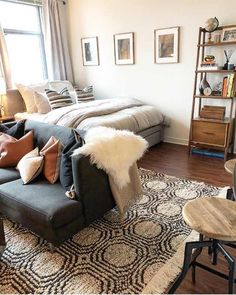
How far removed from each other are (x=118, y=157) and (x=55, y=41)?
12.6 ft

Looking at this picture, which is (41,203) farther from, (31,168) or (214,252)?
(214,252)

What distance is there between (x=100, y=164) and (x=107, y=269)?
A: 740 mm

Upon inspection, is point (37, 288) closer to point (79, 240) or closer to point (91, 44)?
point (79, 240)

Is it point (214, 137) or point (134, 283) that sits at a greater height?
point (214, 137)

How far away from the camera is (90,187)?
197 cm

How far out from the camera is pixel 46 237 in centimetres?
185

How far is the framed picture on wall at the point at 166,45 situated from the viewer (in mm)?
3875

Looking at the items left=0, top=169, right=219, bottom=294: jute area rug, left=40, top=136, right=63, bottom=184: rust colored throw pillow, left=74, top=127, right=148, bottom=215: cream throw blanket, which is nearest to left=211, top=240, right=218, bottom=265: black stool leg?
left=0, top=169, right=219, bottom=294: jute area rug

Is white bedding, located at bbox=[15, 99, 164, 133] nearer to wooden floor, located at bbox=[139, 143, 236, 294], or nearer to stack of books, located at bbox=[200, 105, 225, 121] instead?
wooden floor, located at bbox=[139, 143, 236, 294]

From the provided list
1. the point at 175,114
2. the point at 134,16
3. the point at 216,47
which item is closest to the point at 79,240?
the point at 175,114

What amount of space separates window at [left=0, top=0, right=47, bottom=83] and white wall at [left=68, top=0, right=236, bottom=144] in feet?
2.25

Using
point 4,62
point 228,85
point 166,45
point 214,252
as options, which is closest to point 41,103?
point 4,62

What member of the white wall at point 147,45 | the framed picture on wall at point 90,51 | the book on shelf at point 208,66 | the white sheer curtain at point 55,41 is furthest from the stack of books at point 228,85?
the white sheer curtain at point 55,41

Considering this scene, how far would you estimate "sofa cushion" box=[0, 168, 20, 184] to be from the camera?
7.64ft
